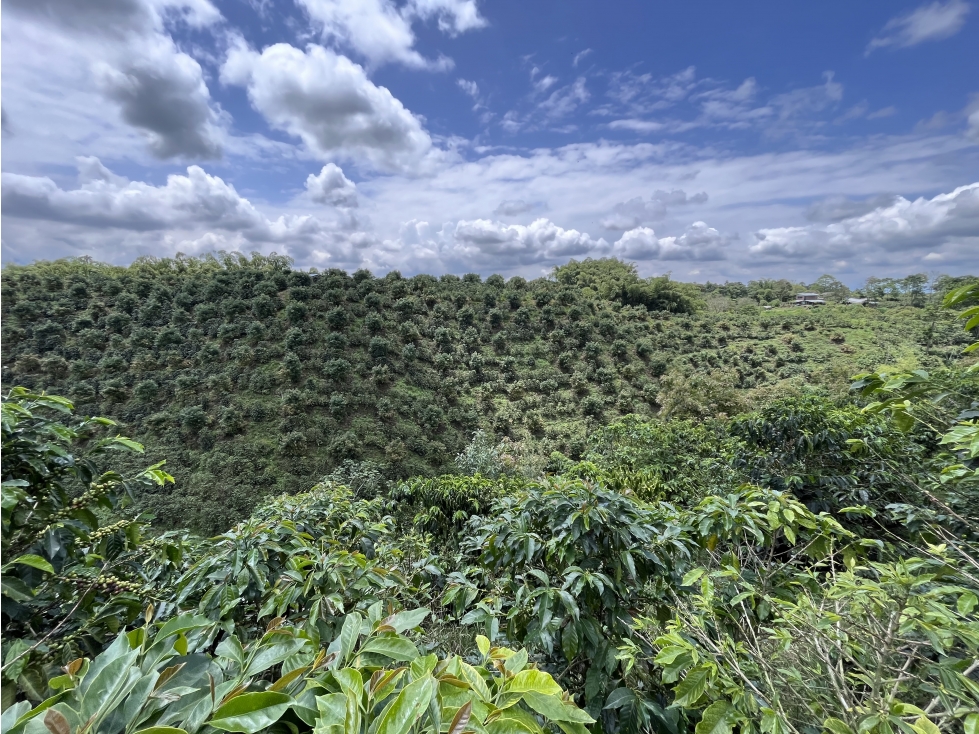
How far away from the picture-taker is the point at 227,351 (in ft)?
44.4

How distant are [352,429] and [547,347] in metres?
8.63

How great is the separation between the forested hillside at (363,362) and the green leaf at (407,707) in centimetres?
858

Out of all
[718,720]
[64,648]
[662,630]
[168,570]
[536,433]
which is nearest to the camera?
[718,720]

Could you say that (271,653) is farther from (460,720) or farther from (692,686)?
(692,686)

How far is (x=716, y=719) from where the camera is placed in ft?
3.44

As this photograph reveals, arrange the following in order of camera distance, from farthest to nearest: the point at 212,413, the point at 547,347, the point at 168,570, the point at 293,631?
the point at 547,347 → the point at 212,413 → the point at 168,570 → the point at 293,631

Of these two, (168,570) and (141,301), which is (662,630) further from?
(141,301)

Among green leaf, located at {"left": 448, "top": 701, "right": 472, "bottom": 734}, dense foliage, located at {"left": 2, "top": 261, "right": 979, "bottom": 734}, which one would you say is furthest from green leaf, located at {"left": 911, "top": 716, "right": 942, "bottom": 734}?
green leaf, located at {"left": 448, "top": 701, "right": 472, "bottom": 734}

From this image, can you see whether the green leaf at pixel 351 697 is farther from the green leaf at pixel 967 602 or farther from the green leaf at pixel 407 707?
the green leaf at pixel 967 602

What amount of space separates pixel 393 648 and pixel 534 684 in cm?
28

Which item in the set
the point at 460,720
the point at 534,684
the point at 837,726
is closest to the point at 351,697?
the point at 460,720

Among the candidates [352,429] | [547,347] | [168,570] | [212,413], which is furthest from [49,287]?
[168,570]

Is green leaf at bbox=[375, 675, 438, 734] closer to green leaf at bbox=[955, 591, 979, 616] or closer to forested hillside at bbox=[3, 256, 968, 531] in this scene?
green leaf at bbox=[955, 591, 979, 616]

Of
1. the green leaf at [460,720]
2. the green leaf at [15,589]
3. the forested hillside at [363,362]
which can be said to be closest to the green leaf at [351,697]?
the green leaf at [460,720]
